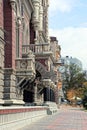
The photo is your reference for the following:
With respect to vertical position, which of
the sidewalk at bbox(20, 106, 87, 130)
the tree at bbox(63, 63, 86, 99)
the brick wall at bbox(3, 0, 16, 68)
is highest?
the tree at bbox(63, 63, 86, 99)

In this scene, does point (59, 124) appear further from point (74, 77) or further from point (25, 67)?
point (74, 77)

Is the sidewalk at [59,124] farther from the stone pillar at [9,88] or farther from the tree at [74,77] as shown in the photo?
the tree at [74,77]

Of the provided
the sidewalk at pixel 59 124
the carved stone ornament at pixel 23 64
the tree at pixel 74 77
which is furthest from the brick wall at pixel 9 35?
the tree at pixel 74 77

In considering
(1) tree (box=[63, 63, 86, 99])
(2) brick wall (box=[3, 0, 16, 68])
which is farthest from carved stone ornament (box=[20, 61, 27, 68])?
(1) tree (box=[63, 63, 86, 99])

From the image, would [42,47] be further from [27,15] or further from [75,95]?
[75,95]

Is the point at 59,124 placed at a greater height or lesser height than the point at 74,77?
lesser

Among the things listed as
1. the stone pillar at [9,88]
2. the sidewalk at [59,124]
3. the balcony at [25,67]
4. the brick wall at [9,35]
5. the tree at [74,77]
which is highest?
the tree at [74,77]

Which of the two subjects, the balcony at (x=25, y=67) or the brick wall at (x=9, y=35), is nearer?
the brick wall at (x=9, y=35)

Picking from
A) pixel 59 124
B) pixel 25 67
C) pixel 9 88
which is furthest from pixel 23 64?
pixel 59 124

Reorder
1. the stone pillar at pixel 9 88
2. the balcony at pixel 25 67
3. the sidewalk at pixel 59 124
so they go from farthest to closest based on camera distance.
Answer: the balcony at pixel 25 67
the stone pillar at pixel 9 88
the sidewalk at pixel 59 124

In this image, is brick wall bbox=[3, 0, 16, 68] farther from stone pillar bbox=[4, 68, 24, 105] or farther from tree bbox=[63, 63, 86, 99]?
tree bbox=[63, 63, 86, 99]

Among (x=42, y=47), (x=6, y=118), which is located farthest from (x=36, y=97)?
(x=6, y=118)

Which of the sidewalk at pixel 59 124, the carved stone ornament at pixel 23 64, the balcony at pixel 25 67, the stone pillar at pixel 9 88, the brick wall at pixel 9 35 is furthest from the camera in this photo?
the carved stone ornament at pixel 23 64

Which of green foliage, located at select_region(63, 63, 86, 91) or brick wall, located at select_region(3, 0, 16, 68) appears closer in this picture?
brick wall, located at select_region(3, 0, 16, 68)
